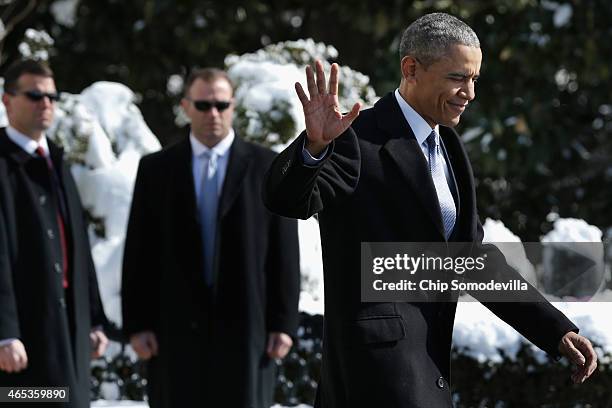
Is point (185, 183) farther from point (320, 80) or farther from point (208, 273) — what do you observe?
point (320, 80)

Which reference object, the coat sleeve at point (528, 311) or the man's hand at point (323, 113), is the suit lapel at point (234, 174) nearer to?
the coat sleeve at point (528, 311)

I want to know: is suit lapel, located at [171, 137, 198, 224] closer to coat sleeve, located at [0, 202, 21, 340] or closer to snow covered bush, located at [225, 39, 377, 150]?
coat sleeve, located at [0, 202, 21, 340]

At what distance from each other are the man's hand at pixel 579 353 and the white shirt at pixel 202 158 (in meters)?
2.24

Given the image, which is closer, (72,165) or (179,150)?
(179,150)

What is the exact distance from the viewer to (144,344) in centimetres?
554

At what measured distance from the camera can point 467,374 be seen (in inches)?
269

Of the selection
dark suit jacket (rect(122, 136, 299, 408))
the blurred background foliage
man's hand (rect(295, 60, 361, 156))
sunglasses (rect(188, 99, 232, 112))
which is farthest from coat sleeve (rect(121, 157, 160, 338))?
the blurred background foliage

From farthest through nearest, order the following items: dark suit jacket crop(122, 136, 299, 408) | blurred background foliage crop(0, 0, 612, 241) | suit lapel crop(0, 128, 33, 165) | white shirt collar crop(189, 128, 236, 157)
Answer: blurred background foliage crop(0, 0, 612, 241), white shirt collar crop(189, 128, 236, 157), dark suit jacket crop(122, 136, 299, 408), suit lapel crop(0, 128, 33, 165)

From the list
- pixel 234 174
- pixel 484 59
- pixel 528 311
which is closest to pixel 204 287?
pixel 234 174

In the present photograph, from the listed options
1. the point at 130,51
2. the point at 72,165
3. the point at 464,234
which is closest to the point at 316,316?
the point at 72,165

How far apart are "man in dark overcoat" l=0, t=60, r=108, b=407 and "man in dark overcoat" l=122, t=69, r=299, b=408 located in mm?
275

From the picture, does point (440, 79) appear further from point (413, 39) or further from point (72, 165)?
point (72, 165)

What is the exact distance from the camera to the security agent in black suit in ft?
11.2

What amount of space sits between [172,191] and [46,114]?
642 millimetres
